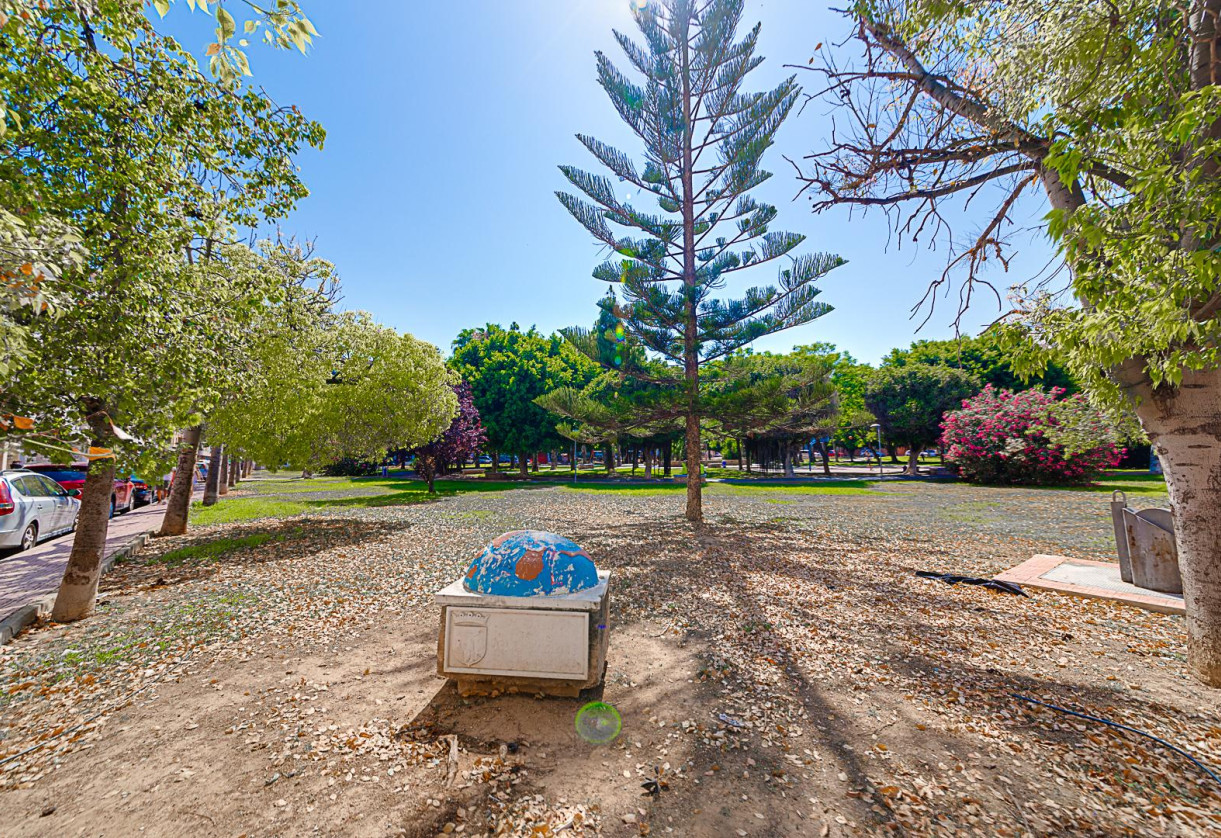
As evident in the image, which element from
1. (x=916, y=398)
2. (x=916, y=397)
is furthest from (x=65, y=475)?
(x=916, y=397)

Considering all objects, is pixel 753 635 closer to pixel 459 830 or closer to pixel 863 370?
pixel 459 830

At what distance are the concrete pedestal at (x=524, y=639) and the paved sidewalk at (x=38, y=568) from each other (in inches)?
192

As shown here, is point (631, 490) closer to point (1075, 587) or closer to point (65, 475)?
point (1075, 587)

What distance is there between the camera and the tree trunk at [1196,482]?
3404 mm

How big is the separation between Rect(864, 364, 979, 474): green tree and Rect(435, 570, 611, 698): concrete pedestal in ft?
112

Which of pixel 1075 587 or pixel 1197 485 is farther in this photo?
pixel 1075 587

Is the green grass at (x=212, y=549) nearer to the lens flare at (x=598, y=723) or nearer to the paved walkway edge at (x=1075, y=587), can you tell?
the lens flare at (x=598, y=723)

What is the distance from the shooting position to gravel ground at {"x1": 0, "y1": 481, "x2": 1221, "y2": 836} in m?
2.39

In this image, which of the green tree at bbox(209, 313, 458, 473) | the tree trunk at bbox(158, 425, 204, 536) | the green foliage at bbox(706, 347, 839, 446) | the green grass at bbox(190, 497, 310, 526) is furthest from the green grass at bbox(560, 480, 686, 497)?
the tree trunk at bbox(158, 425, 204, 536)

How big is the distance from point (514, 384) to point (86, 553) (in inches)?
976

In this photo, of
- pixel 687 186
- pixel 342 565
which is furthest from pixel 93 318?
pixel 687 186

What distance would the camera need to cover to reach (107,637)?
15.1ft

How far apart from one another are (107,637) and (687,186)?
13.0 metres

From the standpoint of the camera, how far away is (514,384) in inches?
1164
